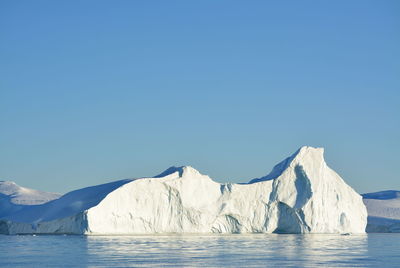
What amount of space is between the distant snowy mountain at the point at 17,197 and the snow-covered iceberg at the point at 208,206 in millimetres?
2697

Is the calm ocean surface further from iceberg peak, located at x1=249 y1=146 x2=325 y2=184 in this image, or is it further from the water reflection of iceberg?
iceberg peak, located at x1=249 y1=146 x2=325 y2=184

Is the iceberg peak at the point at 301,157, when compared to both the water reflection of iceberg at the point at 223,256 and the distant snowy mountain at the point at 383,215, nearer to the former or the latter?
the water reflection of iceberg at the point at 223,256

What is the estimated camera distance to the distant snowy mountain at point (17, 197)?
69094 millimetres

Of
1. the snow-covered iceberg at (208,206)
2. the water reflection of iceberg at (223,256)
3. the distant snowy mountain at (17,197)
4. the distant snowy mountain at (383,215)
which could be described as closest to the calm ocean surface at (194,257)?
the water reflection of iceberg at (223,256)

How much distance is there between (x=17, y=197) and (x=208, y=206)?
26.4 meters

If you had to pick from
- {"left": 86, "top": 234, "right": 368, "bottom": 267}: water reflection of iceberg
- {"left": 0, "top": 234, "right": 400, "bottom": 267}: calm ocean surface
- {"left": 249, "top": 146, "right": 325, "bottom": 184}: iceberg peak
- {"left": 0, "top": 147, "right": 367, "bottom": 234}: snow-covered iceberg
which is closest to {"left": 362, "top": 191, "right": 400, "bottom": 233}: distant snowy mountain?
{"left": 0, "top": 147, "right": 367, "bottom": 234}: snow-covered iceberg

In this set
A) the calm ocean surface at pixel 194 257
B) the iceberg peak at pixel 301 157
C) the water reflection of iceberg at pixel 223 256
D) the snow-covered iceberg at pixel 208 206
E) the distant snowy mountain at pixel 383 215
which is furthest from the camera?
the distant snowy mountain at pixel 383 215

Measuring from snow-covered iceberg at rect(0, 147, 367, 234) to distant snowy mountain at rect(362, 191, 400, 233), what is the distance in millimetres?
17299

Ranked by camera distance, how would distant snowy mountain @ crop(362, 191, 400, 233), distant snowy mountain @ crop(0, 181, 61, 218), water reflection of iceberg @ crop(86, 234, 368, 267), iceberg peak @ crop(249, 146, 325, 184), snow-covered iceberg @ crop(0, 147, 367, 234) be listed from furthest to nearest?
Answer: distant snowy mountain @ crop(362, 191, 400, 233) → distant snowy mountain @ crop(0, 181, 61, 218) → iceberg peak @ crop(249, 146, 325, 184) → snow-covered iceberg @ crop(0, 147, 367, 234) → water reflection of iceberg @ crop(86, 234, 368, 267)

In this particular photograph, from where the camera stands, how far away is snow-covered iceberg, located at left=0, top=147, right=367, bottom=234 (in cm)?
5578

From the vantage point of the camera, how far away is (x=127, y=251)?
36.8 meters

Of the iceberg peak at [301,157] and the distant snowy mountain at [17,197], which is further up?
the iceberg peak at [301,157]

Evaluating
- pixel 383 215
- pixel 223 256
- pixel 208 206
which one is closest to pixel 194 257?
pixel 223 256

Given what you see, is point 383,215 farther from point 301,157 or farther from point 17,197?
point 17,197
